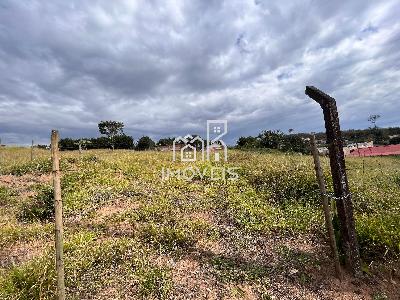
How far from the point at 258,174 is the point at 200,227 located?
5055 millimetres

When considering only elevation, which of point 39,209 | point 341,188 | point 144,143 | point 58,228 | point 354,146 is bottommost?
point 39,209

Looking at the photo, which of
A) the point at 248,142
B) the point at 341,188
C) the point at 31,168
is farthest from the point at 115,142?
the point at 341,188

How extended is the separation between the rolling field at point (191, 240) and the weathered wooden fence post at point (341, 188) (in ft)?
1.21

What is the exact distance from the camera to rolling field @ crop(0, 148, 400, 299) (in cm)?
517

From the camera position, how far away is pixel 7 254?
6.06 m

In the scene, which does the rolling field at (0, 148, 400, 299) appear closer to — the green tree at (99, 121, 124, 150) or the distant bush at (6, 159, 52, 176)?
the distant bush at (6, 159, 52, 176)

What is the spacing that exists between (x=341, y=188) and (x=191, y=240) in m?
3.13

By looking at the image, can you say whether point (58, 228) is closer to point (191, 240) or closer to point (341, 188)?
point (191, 240)

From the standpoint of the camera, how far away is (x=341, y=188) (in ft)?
18.5

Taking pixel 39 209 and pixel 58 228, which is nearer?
pixel 58 228

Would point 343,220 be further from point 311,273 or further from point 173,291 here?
point 173,291

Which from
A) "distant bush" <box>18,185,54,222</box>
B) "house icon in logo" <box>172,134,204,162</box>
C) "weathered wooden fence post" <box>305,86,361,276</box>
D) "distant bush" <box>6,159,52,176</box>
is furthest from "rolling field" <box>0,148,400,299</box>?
"house icon in logo" <box>172,134,204,162</box>

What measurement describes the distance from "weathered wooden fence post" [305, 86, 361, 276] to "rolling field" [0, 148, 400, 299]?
0.37m

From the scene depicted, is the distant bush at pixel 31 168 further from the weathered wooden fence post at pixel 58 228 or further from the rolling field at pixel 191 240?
the weathered wooden fence post at pixel 58 228
